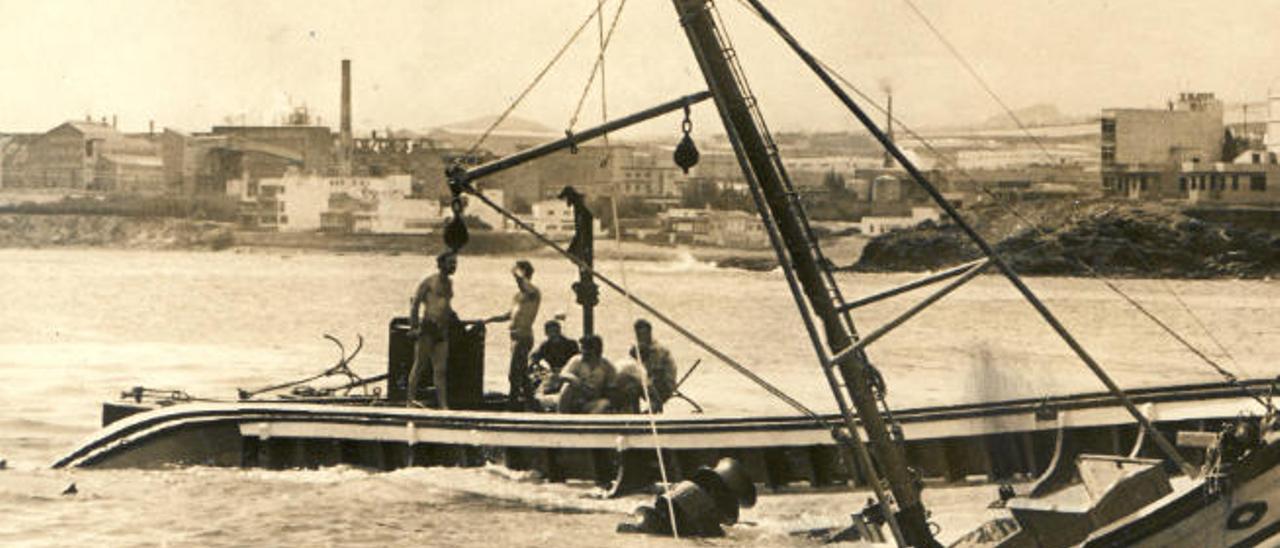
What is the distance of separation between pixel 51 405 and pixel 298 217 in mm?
75242

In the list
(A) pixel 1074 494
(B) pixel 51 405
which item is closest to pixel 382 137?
(B) pixel 51 405

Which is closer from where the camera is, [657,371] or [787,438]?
[787,438]

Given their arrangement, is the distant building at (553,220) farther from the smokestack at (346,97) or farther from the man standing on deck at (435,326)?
the man standing on deck at (435,326)

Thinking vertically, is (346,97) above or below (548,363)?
above

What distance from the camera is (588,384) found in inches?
659

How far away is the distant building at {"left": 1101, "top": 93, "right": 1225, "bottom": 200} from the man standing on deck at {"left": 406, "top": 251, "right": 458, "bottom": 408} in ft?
177

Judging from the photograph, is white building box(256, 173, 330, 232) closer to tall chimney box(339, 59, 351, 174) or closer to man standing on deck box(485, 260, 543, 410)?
tall chimney box(339, 59, 351, 174)

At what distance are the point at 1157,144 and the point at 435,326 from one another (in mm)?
61447

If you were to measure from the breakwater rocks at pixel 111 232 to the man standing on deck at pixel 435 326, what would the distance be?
87343mm

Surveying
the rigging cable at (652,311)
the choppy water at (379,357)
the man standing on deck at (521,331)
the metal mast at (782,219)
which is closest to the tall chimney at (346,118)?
the choppy water at (379,357)

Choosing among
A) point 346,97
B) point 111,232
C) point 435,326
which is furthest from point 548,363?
point 111,232

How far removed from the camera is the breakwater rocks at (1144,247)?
6700cm

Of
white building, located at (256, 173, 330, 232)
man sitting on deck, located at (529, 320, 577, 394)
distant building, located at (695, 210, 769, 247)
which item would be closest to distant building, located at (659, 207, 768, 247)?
distant building, located at (695, 210, 769, 247)

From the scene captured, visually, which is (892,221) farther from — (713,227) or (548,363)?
(548,363)
